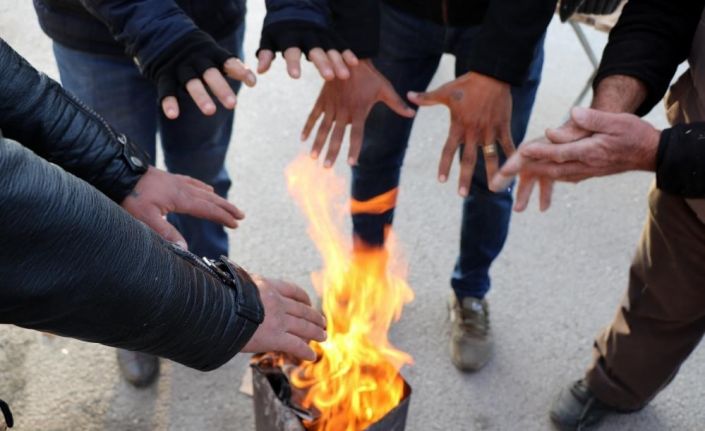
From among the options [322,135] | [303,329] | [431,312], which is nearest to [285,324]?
[303,329]

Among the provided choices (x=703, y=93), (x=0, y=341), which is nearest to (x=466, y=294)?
(x=703, y=93)

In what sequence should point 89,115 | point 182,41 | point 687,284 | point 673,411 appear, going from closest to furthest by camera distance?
1. point 89,115
2. point 182,41
3. point 687,284
4. point 673,411

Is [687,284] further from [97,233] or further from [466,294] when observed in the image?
[97,233]

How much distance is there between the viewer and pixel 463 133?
202 cm

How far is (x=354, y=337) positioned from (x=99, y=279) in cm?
105

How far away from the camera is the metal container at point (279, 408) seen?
1.67 meters

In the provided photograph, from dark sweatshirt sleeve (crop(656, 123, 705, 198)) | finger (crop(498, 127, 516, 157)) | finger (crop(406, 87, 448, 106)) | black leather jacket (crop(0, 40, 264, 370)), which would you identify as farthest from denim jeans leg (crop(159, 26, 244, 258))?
dark sweatshirt sleeve (crop(656, 123, 705, 198))

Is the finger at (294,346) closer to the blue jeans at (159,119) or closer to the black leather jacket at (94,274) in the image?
the black leather jacket at (94,274)

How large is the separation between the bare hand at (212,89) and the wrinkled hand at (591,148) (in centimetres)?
70

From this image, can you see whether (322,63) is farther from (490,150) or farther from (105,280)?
(105,280)

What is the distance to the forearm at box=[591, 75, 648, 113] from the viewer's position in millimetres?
1823

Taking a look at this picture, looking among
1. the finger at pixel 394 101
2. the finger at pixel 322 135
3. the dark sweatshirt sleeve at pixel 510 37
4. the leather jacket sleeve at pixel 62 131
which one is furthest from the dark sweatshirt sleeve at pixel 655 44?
the leather jacket sleeve at pixel 62 131

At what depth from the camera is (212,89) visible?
176 cm

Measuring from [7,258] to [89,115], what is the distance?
768mm
